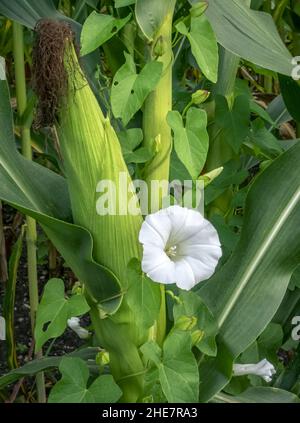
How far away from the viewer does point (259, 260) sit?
3.29ft

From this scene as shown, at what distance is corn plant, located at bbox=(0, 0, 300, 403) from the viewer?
0.79m

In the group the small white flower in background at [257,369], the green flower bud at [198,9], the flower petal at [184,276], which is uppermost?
the green flower bud at [198,9]

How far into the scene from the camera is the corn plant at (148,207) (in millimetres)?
788

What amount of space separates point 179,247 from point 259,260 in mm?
229

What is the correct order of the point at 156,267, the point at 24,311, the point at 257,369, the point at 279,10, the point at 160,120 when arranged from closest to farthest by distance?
the point at 156,267, the point at 160,120, the point at 257,369, the point at 279,10, the point at 24,311

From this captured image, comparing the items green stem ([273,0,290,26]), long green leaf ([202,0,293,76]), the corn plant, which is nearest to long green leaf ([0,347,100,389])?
the corn plant

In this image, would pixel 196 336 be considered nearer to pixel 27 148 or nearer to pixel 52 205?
pixel 52 205

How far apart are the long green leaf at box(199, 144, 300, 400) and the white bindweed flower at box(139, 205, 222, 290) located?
213 mm

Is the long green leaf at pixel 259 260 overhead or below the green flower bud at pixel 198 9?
below

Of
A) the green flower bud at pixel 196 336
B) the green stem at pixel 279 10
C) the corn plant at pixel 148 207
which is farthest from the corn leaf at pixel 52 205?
the green stem at pixel 279 10

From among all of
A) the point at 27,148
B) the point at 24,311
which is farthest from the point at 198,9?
the point at 24,311

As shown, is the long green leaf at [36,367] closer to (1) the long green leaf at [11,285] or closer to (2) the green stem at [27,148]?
(1) the long green leaf at [11,285]

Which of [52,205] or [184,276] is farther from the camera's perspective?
[52,205]
